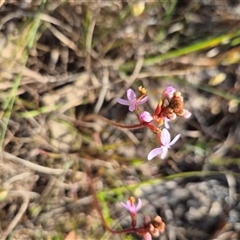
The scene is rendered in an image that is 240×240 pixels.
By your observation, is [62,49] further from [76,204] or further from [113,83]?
[76,204]

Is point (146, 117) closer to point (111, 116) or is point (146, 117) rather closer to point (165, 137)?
point (165, 137)

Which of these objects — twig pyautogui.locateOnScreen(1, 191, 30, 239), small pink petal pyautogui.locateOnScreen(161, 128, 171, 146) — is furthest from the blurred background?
small pink petal pyautogui.locateOnScreen(161, 128, 171, 146)

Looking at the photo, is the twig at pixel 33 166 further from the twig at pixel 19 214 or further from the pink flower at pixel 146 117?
the pink flower at pixel 146 117

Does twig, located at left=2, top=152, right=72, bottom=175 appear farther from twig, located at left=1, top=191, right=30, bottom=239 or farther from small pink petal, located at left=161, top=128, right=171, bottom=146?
small pink petal, located at left=161, top=128, right=171, bottom=146

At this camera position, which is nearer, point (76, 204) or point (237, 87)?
point (76, 204)

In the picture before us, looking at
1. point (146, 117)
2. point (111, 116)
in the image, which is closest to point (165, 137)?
point (146, 117)

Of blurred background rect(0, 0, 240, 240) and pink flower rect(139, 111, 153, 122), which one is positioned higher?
pink flower rect(139, 111, 153, 122)

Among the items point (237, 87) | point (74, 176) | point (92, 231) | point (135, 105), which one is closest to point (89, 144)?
point (74, 176)

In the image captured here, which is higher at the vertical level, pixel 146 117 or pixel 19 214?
pixel 146 117

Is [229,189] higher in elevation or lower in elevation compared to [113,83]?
lower
